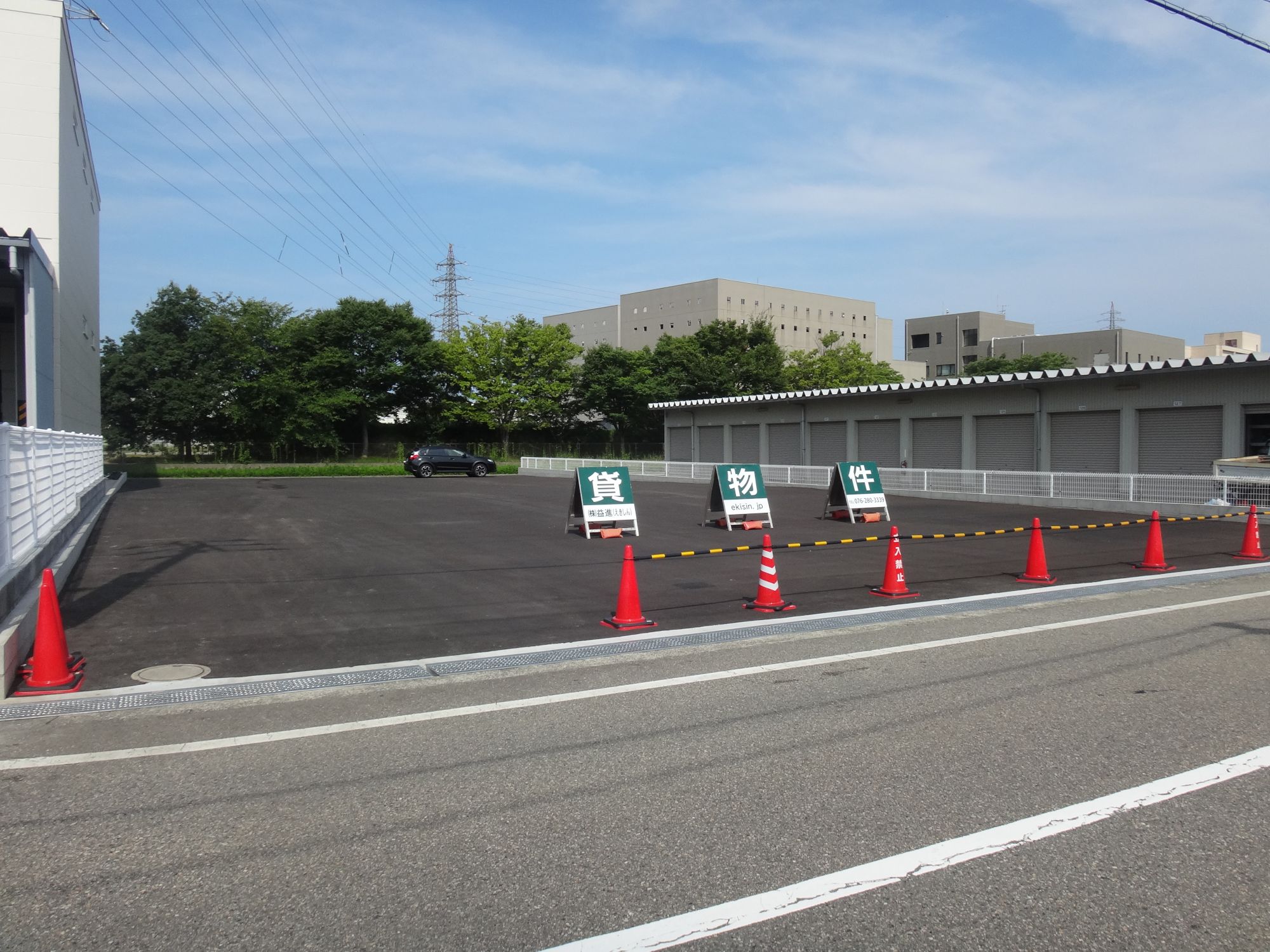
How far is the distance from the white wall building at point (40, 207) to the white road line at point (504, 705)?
54.2 ft

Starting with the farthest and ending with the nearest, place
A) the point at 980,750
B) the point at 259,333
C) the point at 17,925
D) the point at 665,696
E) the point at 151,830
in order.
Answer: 1. the point at 259,333
2. the point at 665,696
3. the point at 980,750
4. the point at 151,830
5. the point at 17,925

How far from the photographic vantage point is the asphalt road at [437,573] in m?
8.62

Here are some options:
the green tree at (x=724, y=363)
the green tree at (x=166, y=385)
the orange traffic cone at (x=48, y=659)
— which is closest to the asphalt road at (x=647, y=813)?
the orange traffic cone at (x=48, y=659)

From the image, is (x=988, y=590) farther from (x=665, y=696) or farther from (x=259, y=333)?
(x=259, y=333)

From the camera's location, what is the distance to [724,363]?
57531 millimetres

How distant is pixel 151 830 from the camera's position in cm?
427

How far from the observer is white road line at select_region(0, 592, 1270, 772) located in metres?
5.34

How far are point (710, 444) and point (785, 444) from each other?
5326 millimetres

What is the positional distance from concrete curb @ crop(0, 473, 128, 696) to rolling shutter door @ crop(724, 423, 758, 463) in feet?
98.2

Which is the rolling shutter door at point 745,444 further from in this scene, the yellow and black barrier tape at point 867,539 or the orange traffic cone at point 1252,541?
the orange traffic cone at point 1252,541

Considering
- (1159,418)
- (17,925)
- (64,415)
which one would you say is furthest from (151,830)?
(1159,418)

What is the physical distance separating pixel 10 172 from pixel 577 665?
76.2 feet

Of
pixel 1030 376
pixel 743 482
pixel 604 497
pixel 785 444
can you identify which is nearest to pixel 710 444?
pixel 785 444

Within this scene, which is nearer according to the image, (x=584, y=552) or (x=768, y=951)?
(x=768, y=951)
